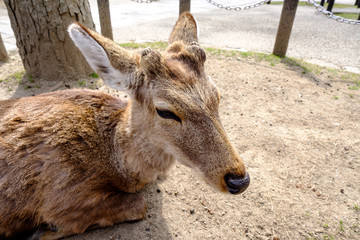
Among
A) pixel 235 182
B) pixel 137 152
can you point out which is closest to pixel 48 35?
pixel 137 152

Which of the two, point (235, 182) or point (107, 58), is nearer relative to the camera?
point (235, 182)

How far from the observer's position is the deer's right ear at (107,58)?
2.32 metres

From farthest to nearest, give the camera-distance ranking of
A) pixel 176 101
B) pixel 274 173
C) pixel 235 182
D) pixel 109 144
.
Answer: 1. pixel 274 173
2. pixel 109 144
3. pixel 176 101
4. pixel 235 182

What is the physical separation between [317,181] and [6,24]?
13.2 meters

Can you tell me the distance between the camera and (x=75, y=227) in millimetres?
2693

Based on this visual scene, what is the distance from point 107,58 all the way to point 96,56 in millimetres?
125

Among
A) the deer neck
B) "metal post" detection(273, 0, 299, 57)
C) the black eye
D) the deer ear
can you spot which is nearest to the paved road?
"metal post" detection(273, 0, 299, 57)

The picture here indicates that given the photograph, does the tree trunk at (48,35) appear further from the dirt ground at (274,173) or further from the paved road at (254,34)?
the paved road at (254,34)

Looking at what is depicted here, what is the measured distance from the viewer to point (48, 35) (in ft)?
17.5

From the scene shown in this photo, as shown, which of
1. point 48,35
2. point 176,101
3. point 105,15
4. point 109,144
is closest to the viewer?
point 176,101

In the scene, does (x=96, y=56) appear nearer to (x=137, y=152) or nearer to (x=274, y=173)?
(x=137, y=152)

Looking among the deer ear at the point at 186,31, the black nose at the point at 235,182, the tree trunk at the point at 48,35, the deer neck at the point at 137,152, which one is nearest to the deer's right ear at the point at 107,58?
the deer neck at the point at 137,152

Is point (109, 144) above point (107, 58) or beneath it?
beneath

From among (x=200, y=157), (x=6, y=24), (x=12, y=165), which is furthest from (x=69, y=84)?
(x=6, y=24)
